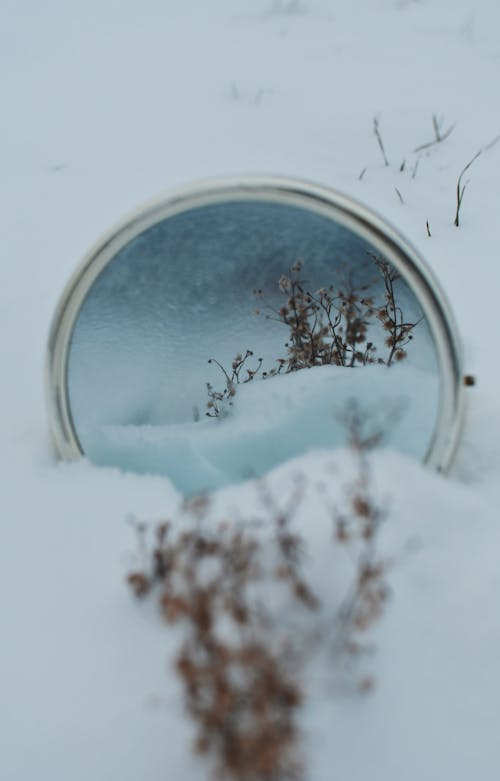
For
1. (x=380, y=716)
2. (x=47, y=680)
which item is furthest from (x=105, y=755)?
(x=380, y=716)

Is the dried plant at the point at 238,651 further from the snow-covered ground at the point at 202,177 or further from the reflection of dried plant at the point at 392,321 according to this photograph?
the reflection of dried plant at the point at 392,321

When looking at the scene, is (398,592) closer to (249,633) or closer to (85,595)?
(249,633)

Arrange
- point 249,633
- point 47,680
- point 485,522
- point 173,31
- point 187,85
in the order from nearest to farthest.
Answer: point 249,633 < point 47,680 < point 485,522 < point 187,85 < point 173,31

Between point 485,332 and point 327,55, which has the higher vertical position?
point 327,55

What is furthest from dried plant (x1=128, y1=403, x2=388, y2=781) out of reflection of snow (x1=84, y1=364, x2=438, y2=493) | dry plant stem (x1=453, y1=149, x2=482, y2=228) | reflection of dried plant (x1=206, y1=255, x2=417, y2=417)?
dry plant stem (x1=453, y1=149, x2=482, y2=228)

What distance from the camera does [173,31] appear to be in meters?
2.25

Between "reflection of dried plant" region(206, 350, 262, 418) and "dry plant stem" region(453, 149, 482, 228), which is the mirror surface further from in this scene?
"dry plant stem" region(453, 149, 482, 228)

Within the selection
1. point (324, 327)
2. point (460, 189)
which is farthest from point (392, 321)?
point (460, 189)

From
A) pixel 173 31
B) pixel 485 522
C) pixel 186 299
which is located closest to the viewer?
pixel 485 522

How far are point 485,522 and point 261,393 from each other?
59 centimetres

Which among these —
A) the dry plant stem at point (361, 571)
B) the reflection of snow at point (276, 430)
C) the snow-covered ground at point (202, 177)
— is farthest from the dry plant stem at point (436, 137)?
the dry plant stem at point (361, 571)

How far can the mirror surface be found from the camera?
4.54ft

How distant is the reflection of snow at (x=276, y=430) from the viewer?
134cm

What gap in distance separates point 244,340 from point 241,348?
0.02 metres
